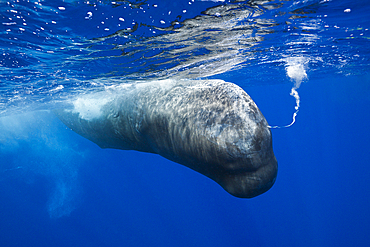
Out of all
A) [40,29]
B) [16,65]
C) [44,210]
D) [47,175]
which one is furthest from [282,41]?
[44,210]

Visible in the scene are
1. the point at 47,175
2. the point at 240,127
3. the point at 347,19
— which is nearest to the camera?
the point at 240,127

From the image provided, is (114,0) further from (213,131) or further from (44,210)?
(44,210)

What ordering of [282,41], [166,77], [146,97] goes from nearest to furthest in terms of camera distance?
[146,97] → [282,41] → [166,77]

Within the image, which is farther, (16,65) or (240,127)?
(16,65)

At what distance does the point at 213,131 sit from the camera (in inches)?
101

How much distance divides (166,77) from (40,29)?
22.2 ft

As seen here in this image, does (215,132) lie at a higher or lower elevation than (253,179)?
higher

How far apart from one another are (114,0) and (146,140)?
2989 millimetres

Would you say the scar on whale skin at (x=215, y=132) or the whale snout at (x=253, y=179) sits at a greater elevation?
the scar on whale skin at (x=215, y=132)

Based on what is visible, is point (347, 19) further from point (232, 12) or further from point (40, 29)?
point (40, 29)

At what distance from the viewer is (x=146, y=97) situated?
14.1ft

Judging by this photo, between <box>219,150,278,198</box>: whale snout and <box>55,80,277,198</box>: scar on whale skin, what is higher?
<box>55,80,277,198</box>: scar on whale skin

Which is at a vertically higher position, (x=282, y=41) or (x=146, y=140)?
(x=282, y=41)

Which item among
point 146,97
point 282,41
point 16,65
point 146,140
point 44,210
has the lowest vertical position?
point 44,210
